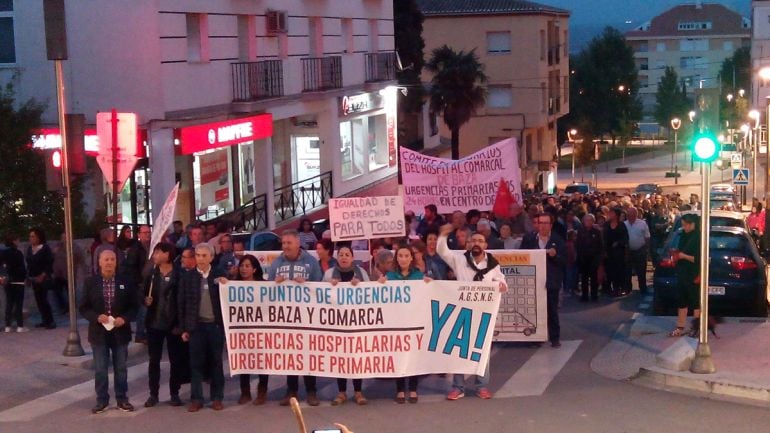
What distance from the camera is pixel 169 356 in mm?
11000

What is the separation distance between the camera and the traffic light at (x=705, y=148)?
11.5 metres

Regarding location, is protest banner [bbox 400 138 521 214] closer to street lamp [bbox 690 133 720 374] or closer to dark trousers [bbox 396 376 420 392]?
street lamp [bbox 690 133 720 374]

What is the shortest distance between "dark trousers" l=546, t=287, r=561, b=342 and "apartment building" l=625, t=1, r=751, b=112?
133 m

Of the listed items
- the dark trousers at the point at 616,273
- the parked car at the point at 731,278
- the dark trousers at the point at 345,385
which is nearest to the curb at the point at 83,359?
the dark trousers at the point at 345,385

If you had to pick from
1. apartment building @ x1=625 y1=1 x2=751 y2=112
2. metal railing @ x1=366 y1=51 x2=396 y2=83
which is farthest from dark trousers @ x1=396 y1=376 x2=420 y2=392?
apartment building @ x1=625 y1=1 x2=751 y2=112

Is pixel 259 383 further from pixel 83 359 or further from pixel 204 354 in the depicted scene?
pixel 83 359

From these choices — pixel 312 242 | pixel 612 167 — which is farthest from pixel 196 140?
pixel 612 167

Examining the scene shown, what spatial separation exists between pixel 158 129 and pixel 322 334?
42.6 feet

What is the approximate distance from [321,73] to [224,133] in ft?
24.2

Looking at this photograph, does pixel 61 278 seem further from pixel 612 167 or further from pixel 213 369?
pixel 612 167

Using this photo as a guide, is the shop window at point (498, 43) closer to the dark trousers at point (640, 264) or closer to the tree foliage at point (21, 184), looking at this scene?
the dark trousers at point (640, 264)

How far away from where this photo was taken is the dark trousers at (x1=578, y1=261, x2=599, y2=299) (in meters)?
18.2

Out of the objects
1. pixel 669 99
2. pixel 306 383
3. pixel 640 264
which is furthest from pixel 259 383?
pixel 669 99

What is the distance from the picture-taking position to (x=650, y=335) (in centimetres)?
1427
